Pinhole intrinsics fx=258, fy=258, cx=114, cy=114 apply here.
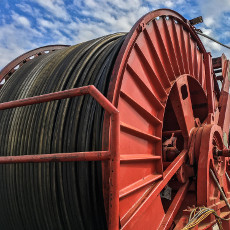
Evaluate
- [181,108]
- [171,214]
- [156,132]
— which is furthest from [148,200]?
[181,108]

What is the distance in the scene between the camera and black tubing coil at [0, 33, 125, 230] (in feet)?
8.35

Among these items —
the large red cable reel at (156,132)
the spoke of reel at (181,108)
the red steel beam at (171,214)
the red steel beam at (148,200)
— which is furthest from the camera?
the spoke of reel at (181,108)

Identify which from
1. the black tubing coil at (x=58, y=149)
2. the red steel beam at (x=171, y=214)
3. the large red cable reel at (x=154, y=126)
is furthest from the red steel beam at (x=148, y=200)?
the red steel beam at (x=171, y=214)

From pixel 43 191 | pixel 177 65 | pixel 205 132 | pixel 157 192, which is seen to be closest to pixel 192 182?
pixel 205 132

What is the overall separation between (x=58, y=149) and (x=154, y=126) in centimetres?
133

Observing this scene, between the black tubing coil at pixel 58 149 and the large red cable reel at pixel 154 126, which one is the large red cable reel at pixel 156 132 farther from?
the black tubing coil at pixel 58 149

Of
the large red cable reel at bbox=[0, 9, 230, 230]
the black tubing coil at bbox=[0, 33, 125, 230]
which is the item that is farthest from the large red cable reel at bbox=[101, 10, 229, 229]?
the black tubing coil at bbox=[0, 33, 125, 230]

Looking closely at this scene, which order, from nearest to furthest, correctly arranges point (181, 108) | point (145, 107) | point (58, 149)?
point (58, 149)
point (145, 107)
point (181, 108)

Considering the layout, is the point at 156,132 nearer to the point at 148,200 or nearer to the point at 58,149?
the point at 148,200

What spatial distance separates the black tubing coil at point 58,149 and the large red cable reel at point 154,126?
258 mm

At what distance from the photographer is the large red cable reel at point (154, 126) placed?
268cm

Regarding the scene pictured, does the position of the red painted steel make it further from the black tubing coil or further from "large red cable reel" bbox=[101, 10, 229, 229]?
the black tubing coil

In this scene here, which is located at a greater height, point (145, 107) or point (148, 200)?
point (145, 107)

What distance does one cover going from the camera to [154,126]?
11.2 ft
